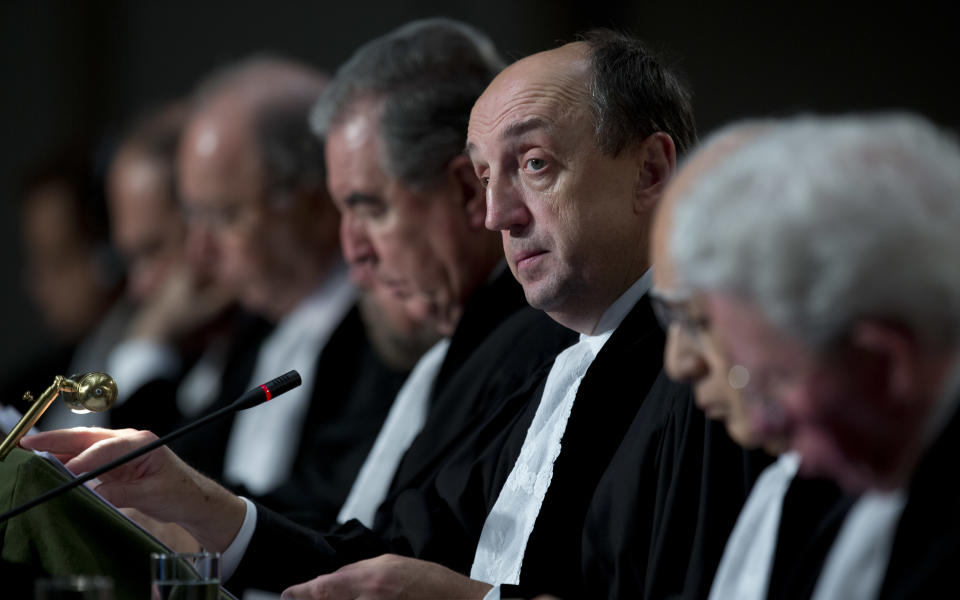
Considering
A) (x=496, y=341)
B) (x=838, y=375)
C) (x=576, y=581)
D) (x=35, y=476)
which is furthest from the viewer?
(x=496, y=341)

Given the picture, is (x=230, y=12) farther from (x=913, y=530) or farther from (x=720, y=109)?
(x=913, y=530)

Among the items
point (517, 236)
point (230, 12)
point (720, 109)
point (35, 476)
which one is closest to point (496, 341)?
point (517, 236)

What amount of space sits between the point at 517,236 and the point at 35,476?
1042 mm

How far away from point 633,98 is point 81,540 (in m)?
1.36

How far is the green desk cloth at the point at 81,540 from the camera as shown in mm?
2367

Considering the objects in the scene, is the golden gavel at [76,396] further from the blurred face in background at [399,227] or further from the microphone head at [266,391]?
the blurred face in background at [399,227]

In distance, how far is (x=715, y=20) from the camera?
288 inches

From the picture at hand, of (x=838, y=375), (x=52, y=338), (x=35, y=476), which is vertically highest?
(x=838, y=375)

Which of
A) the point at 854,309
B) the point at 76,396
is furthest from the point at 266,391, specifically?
the point at 854,309

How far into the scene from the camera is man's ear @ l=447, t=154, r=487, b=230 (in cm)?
369

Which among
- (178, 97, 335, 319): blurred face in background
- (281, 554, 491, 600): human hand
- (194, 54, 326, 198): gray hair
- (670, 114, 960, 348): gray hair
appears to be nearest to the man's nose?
(281, 554, 491, 600): human hand

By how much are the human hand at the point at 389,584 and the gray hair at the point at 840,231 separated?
101 cm

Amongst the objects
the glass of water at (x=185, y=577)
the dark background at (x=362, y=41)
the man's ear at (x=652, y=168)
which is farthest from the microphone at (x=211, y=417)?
the dark background at (x=362, y=41)

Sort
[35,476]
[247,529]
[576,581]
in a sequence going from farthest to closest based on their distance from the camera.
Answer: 1. [247,529]
2. [576,581]
3. [35,476]
